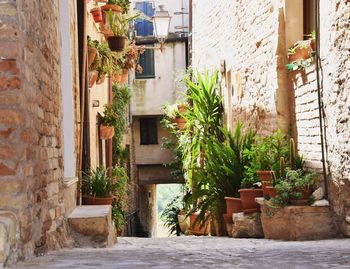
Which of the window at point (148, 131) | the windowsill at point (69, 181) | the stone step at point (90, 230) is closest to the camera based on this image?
the stone step at point (90, 230)

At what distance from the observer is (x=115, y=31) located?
1031 cm

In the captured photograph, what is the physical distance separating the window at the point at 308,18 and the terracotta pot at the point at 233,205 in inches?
91.0

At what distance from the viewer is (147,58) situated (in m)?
19.2

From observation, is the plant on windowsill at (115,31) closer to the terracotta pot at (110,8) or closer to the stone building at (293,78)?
the terracotta pot at (110,8)

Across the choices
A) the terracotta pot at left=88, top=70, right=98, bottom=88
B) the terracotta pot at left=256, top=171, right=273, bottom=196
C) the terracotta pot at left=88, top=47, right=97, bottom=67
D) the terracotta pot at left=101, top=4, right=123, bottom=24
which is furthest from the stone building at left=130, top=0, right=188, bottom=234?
the terracotta pot at left=256, top=171, right=273, bottom=196

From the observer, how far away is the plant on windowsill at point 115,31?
10.2 m

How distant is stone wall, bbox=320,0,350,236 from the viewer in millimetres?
5953

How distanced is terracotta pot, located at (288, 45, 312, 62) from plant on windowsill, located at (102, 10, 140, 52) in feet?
11.0

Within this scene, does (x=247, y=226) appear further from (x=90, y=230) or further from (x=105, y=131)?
(x=105, y=131)

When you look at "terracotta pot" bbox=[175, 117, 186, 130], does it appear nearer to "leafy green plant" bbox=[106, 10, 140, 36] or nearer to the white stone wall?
the white stone wall

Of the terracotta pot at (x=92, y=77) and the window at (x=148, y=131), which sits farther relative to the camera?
the window at (x=148, y=131)

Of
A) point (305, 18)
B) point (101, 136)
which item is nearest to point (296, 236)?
point (305, 18)

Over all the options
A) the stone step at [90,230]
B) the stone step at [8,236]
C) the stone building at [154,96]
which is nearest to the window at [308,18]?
the stone step at [90,230]

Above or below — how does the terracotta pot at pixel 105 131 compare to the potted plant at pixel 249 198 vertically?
above
